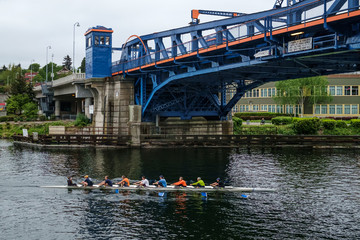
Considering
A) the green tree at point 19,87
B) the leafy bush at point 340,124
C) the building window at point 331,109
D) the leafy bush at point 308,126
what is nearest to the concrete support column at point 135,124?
the leafy bush at point 308,126

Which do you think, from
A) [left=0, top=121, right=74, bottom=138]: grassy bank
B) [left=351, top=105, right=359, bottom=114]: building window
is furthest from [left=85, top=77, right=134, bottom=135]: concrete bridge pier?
[left=351, top=105, right=359, bottom=114]: building window

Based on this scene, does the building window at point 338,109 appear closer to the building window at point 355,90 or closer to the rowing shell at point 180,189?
the building window at point 355,90

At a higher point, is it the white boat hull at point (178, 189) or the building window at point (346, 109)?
the building window at point (346, 109)

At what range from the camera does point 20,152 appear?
179 feet

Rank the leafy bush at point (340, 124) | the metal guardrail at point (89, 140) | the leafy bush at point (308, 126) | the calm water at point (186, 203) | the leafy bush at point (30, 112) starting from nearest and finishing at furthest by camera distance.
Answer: the calm water at point (186, 203) < the metal guardrail at point (89, 140) < the leafy bush at point (308, 126) < the leafy bush at point (340, 124) < the leafy bush at point (30, 112)

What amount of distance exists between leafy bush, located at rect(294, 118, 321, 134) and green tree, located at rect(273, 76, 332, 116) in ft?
78.9

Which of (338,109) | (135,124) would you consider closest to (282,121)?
(338,109)

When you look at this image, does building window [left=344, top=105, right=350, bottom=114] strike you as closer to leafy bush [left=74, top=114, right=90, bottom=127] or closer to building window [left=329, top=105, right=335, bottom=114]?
building window [left=329, top=105, right=335, bottom=114]

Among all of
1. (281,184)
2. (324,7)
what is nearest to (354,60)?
(324,7)

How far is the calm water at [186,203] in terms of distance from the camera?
73.4ft

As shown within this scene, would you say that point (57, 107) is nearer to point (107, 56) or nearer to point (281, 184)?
point (107, 56)

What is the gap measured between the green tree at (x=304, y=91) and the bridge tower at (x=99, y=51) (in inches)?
1636

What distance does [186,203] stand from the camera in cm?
2864

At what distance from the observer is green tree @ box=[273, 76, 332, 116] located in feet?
A: 283
